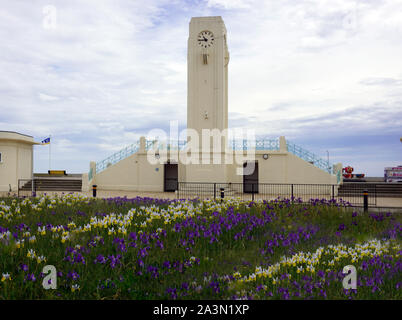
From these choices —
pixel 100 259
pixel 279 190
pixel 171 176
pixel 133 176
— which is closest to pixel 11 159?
pixel 133 176

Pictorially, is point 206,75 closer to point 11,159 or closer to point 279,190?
point 279,190

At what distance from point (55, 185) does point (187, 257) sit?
27.0 m

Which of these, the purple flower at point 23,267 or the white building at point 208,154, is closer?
the purple flower at point 23,267

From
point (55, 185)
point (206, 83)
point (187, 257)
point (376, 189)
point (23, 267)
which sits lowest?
point (187, 257)

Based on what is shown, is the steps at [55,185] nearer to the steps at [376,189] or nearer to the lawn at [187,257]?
the lawn at [187,257]

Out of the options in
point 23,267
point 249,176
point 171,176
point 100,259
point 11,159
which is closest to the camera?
point 23,267

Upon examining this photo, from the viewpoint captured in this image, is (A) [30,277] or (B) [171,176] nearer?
(A) [30,277]

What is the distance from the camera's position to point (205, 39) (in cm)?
2658

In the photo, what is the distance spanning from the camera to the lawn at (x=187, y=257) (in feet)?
15.1

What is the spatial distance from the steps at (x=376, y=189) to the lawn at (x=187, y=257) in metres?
18.8

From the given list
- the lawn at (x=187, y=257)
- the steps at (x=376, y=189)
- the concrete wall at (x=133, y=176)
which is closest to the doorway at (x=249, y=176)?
the steps at (x=376, y=189)

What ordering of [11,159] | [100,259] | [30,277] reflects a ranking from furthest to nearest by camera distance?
[11,159] → [100,259] → [30,277]

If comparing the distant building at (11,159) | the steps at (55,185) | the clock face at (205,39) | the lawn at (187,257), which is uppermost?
the clock face at (205,39)

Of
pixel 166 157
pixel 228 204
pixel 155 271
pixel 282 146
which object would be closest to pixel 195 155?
pixel 166 157
